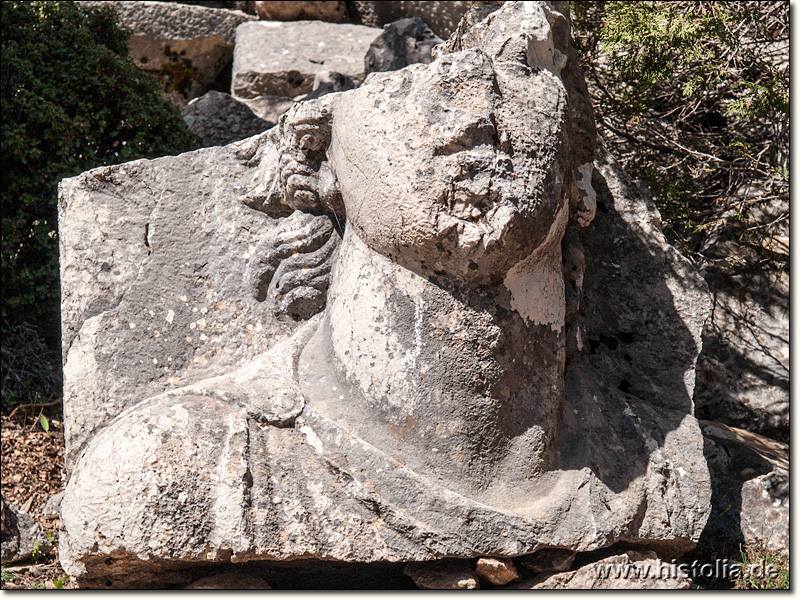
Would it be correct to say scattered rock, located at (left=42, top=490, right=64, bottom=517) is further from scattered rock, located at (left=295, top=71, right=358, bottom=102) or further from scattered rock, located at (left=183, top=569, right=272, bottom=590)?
scattered rock, located at (left=295, top=71, right=358, bottom=102)

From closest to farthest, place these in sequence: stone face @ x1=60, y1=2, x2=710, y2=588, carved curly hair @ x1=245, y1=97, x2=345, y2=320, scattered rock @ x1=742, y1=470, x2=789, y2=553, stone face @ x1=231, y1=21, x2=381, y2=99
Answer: stone face @ x1=60, y1=2, x2=710, y2=588 → carved curly hair @ x1=245, y1=97, x2=345, y2=320 → scattered rock @ x1=742, y1=470, x2=789, y2=553 → stone face @ x1=231, y1=21, x2=381, y2=99

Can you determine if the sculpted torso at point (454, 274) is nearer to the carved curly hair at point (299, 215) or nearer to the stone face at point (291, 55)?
the carved curly hair at point (299, 215)

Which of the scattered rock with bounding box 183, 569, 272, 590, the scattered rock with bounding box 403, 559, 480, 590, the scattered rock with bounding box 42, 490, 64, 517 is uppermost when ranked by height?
the scattered rock with bounding box 403, 559, 480, 590

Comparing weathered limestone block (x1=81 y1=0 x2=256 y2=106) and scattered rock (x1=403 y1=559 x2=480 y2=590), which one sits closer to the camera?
scattered rock (x1=403 y1=559 x2=480 y2=590)

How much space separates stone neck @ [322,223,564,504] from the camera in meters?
2.22

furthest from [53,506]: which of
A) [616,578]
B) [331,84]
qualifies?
[331,84]

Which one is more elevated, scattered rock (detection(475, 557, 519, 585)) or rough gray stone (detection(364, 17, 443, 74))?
rough gray stone (detection(364, 17, 443, 74))

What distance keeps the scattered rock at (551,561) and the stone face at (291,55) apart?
3.43 meters

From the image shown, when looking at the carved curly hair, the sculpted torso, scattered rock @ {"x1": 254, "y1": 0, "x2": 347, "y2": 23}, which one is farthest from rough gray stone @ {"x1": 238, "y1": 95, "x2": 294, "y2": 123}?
the sculpted torso

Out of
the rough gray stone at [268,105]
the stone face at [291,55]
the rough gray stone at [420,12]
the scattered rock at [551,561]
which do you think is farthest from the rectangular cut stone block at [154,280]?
the rough gray stone at [420,12]

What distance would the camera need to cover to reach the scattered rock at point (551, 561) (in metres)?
2.27

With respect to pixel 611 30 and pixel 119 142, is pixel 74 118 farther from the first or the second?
pixel 611 30

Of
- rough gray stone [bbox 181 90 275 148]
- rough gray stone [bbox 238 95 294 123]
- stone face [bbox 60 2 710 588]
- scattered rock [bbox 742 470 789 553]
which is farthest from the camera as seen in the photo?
rough gray stone [bbox 238 95 294 123]

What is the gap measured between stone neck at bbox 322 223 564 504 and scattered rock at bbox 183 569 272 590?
0.46 metres
